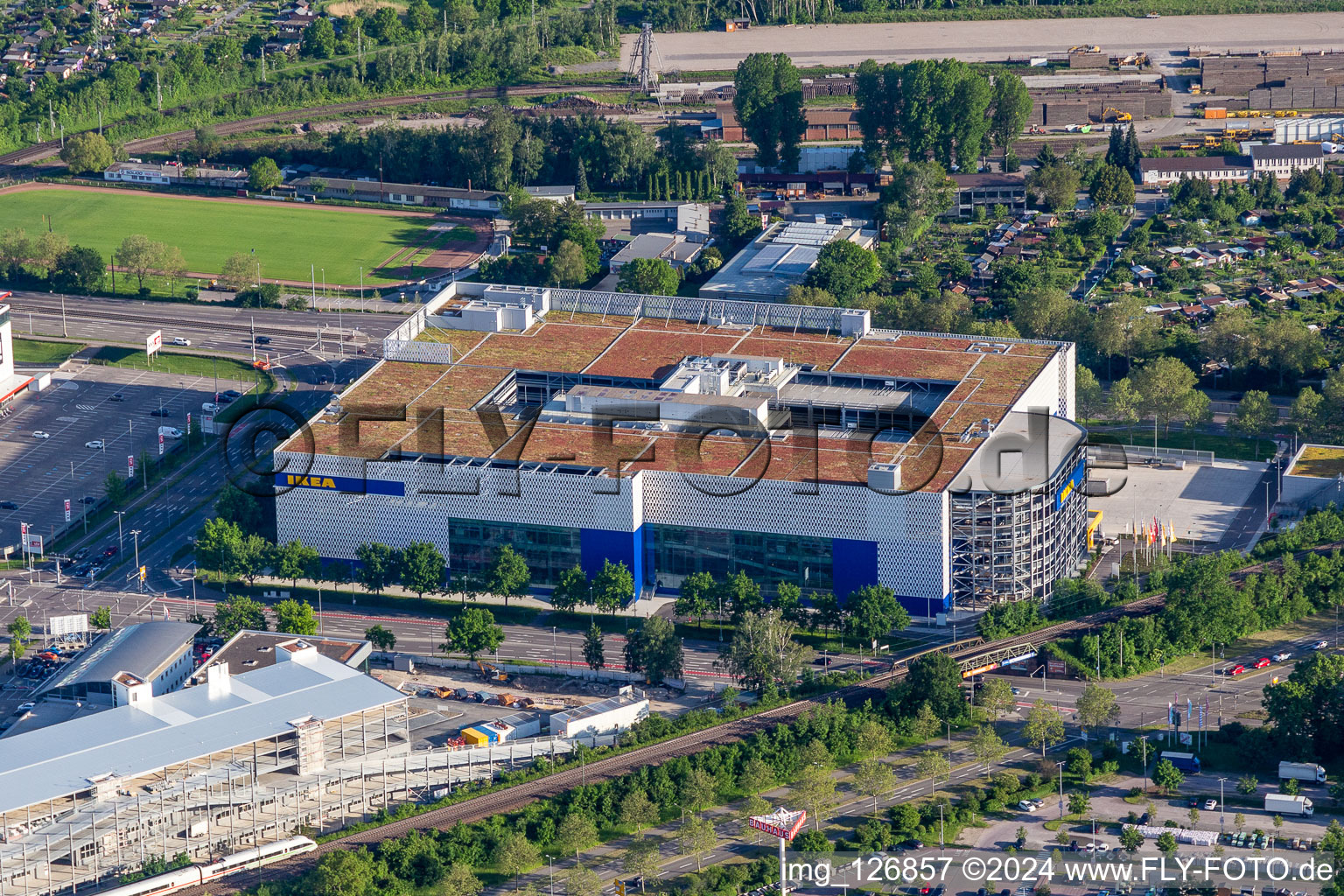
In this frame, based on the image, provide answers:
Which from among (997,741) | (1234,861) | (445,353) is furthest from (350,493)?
(1234,861)

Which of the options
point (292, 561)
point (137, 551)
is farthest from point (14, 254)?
point (292, 561)

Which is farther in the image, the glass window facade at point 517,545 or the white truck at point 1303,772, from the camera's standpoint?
the glass window facade at point 517,545

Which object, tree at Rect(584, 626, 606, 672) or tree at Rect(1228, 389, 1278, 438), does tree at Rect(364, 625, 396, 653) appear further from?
tree at Rect(1228, 389, 1278, 438)

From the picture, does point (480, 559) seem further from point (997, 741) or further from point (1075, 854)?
point (1075, 854)

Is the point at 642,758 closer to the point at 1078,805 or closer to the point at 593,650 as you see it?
the point at 593,650

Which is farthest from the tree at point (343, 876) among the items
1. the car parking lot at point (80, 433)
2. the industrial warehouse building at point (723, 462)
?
the car parking lot at point (80, 433)

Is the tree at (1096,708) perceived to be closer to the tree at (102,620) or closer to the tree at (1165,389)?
the tree at (1165,389)

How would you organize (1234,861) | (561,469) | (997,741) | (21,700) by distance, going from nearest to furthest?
(1234,861) < (997,741) < (21,700) < (561,469)
